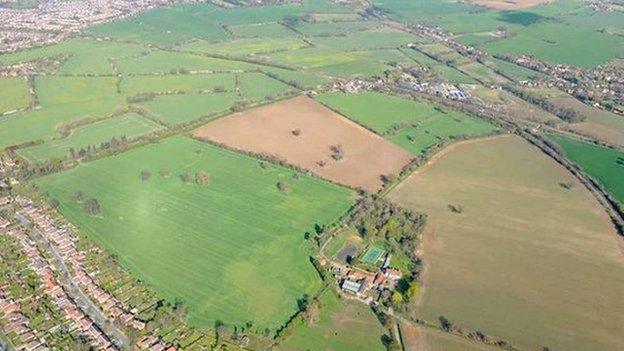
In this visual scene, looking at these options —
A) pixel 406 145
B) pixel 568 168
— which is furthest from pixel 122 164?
pixel 568 168

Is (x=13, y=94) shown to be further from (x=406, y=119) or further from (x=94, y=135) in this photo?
(x=406, y=119)

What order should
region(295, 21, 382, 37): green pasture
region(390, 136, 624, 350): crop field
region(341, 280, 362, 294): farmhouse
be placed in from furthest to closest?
region(295, 21, 382, 37): green pasture < region(341, 280, 362, 294): farmhouse < region(390, 136, 624, 350): crop field

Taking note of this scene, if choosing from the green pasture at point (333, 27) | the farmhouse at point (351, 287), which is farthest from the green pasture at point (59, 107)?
the green pasture at point (333, 27)

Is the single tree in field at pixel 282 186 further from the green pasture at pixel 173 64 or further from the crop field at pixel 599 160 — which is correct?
the green pasture at pixel 173 64

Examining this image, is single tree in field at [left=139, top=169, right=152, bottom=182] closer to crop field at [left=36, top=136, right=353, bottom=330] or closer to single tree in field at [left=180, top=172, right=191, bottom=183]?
crop field at [left=36, top=136, right=353, bottom=330]

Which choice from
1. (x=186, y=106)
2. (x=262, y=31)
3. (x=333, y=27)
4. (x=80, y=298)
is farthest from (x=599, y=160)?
(x=262, y=31)

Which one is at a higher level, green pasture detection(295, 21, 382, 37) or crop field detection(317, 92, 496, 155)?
green pasture detection(295, 21, 382, 37)

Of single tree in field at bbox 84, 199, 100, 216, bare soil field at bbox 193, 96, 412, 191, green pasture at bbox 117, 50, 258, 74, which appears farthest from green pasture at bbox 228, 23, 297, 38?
single tree in field at bbox 84, 199, 100, 216
